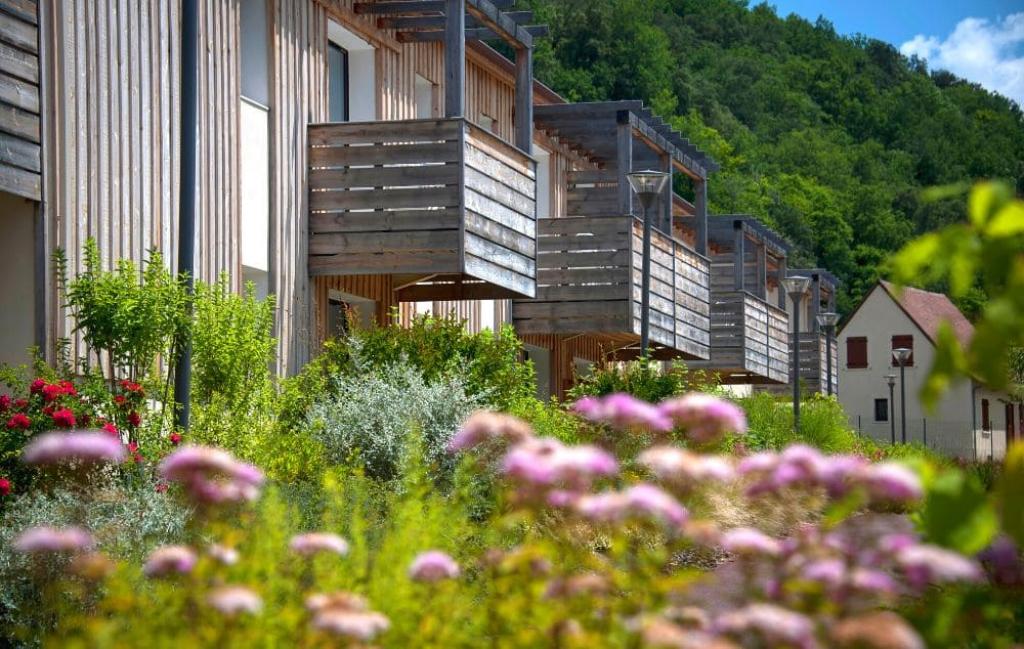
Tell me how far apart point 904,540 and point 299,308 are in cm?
1358

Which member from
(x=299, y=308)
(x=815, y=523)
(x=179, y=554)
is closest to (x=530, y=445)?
(x=179, y=554)

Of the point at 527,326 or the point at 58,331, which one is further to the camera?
the point at 527,326

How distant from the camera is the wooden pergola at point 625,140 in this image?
81.5 feet

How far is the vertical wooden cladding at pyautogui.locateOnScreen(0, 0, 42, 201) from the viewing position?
12312 millimetres

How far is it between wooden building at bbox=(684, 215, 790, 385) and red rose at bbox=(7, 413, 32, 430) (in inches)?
888

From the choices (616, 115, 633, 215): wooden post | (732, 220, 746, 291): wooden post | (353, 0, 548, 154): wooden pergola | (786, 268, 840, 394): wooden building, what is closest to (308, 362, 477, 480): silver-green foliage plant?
(353, 0, 548, 154): wooden pergola

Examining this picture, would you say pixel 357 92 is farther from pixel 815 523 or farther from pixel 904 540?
pixel 904 540

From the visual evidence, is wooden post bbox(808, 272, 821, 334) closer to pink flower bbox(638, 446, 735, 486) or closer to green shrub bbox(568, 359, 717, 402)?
green shrub bbox(568, 359, 717, 402)

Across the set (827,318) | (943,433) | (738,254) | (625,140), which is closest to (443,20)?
(625,140)

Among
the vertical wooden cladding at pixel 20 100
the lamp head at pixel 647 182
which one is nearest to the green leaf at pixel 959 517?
the vertical wooden cladding at pixel 20 100

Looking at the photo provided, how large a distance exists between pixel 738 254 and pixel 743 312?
153 centimetres

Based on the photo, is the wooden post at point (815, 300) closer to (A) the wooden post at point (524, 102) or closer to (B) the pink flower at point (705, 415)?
(A) the wooden post at point (524, 102)

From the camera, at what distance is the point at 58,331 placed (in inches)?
506

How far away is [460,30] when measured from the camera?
57.1 ft
